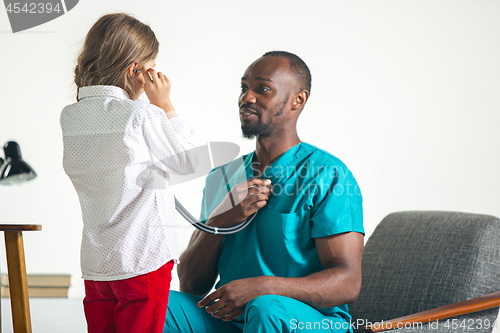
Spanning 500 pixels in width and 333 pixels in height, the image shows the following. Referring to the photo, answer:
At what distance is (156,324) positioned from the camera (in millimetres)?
1096

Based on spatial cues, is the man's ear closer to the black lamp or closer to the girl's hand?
the girl's hand

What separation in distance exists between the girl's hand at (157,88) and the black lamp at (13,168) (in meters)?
0.38

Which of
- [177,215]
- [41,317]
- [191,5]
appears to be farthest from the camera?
[191,5]

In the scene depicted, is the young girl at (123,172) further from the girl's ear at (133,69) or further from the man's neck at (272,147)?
the man's neck at (272,147)

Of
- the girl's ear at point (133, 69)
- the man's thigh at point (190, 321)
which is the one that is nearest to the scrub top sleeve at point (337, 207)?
the man's thigh at point (190, 321)

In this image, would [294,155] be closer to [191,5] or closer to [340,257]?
[340,257]

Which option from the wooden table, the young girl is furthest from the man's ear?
Result: the wooden table

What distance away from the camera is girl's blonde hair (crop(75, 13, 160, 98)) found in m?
1.15

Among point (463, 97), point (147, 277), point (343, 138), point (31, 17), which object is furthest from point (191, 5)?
point (147, 277)

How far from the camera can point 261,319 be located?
962 mm

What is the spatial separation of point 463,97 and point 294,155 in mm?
1931

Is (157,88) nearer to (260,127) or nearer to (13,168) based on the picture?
(260,127)

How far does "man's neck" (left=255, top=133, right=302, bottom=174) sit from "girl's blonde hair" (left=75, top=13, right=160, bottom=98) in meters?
A: 0.40

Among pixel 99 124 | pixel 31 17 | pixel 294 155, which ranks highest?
pixel 31 17
